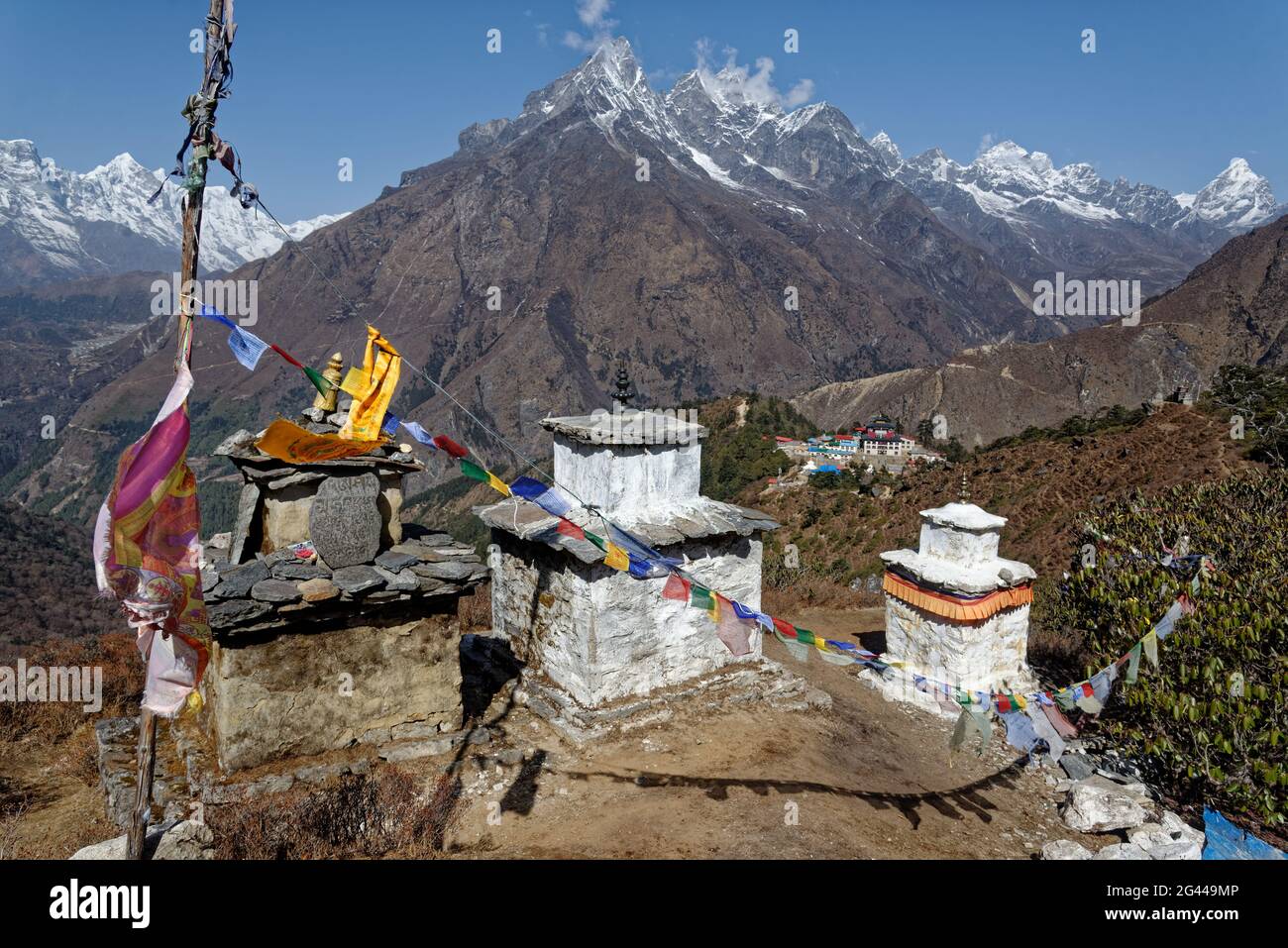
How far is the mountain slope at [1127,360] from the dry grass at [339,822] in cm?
10792

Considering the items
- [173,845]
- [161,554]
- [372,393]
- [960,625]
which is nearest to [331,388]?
[372,393]

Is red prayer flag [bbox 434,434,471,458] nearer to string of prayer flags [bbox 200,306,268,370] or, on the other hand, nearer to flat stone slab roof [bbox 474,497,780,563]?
string of prayer flags [bbox 200,306,268,370]

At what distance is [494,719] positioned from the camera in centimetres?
944

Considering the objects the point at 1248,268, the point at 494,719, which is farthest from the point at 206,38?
the point at 1248,268

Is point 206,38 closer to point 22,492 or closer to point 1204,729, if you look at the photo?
point 1204,729

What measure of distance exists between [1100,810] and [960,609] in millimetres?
3303

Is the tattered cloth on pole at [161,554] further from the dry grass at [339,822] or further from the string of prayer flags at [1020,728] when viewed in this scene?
the string of prayer flags at [1020,728]

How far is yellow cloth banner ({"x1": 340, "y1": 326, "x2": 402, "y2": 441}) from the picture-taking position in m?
8.11

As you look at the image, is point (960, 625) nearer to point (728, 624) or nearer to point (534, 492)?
point (728, 624)

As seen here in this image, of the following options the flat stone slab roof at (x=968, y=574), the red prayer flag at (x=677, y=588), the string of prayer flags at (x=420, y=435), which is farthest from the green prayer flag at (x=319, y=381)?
the flat stone slab roof at (x=968, y=574)

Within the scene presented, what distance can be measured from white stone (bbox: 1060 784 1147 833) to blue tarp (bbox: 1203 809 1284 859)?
0.60 metres

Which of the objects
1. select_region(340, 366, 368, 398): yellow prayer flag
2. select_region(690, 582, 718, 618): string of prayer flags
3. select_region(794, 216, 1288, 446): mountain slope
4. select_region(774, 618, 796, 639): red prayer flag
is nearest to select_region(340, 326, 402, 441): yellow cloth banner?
select_region(340, 366, 368, 398): yellow prayer flag

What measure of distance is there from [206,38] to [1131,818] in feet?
35.9

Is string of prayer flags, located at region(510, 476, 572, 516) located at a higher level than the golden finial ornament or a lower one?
lower
